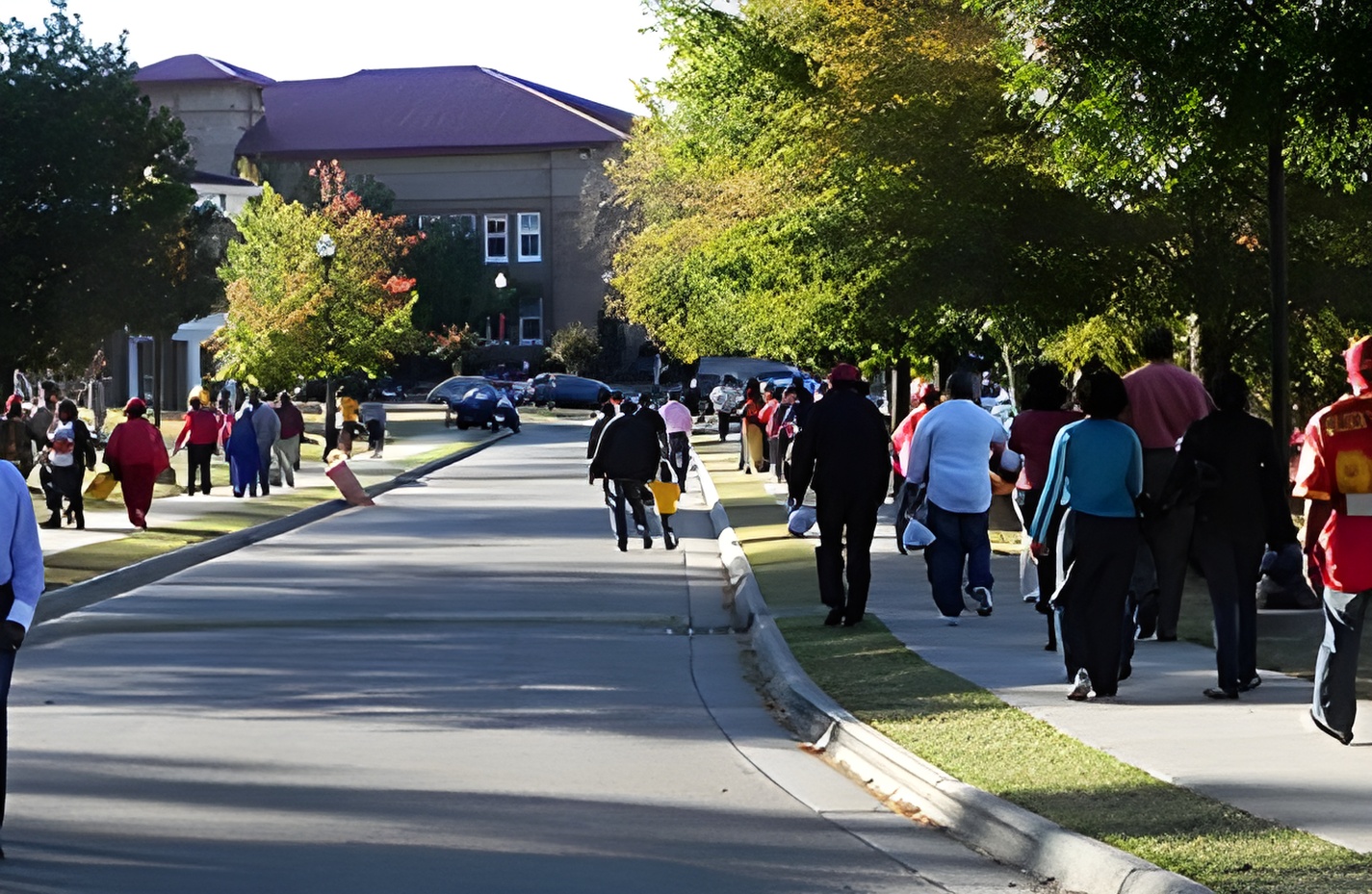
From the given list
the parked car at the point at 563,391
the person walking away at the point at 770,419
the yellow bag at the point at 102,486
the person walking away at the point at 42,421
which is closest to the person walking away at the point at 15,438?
the person walking away at the point at 42,421

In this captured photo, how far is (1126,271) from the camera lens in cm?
2358

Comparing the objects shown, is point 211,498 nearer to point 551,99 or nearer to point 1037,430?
point 1037,430

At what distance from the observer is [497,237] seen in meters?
105

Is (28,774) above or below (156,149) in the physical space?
below

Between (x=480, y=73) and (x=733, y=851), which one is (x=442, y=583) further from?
(x=480, y=73)

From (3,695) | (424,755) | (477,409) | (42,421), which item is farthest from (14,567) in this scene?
(477,409)

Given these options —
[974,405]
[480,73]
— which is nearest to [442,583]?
[974,405]

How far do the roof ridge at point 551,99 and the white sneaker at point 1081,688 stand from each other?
8754 cm

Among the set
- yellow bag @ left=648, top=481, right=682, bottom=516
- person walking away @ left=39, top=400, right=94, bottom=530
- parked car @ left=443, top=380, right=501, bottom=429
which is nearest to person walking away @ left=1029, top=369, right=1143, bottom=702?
yellow bag @ left=648, top=481, right=682, bottom=516

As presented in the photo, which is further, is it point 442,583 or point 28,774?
point 442,583

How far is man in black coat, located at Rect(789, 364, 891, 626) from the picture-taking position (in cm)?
1605

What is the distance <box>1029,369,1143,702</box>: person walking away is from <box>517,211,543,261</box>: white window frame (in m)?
93.4

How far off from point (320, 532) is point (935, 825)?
20402mm

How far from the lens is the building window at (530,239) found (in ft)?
344
